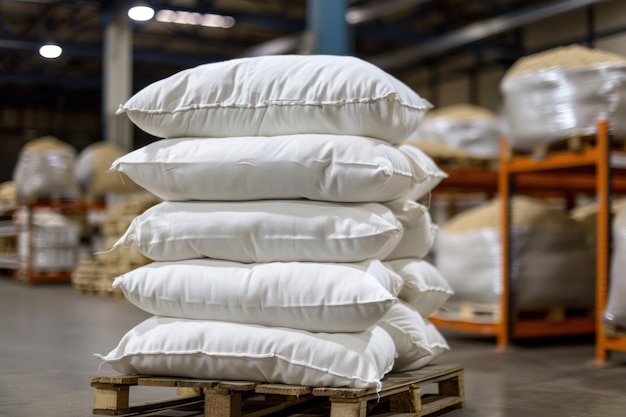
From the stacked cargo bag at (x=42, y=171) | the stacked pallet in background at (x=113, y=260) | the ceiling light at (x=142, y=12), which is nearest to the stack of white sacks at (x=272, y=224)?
the stacked pallet in background at (x=113, y=260)

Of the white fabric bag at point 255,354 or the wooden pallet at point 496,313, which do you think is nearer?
the white fabric bag at point 255,354

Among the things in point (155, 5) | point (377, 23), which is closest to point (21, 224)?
point (155, 5)

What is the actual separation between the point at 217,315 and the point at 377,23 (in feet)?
46.9

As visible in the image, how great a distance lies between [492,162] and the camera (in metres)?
7.88

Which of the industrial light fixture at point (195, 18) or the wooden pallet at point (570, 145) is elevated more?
the industrial light fixture at point (195, 18)

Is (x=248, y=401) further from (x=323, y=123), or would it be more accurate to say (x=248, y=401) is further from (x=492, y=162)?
(x=492, y=162)

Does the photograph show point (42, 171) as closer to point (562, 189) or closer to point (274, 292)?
point (562, 189)

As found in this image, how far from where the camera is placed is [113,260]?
35.5ft

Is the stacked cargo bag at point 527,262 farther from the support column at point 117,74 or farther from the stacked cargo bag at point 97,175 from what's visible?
the support column at point 117,74

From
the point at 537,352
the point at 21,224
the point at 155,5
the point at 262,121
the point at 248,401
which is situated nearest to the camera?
the point at 262,121

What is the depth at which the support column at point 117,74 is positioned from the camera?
608 inches

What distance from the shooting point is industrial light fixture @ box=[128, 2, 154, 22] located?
48.0 ft

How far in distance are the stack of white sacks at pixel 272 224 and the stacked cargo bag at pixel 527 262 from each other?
2867mm

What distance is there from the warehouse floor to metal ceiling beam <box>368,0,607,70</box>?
25.3 feet
